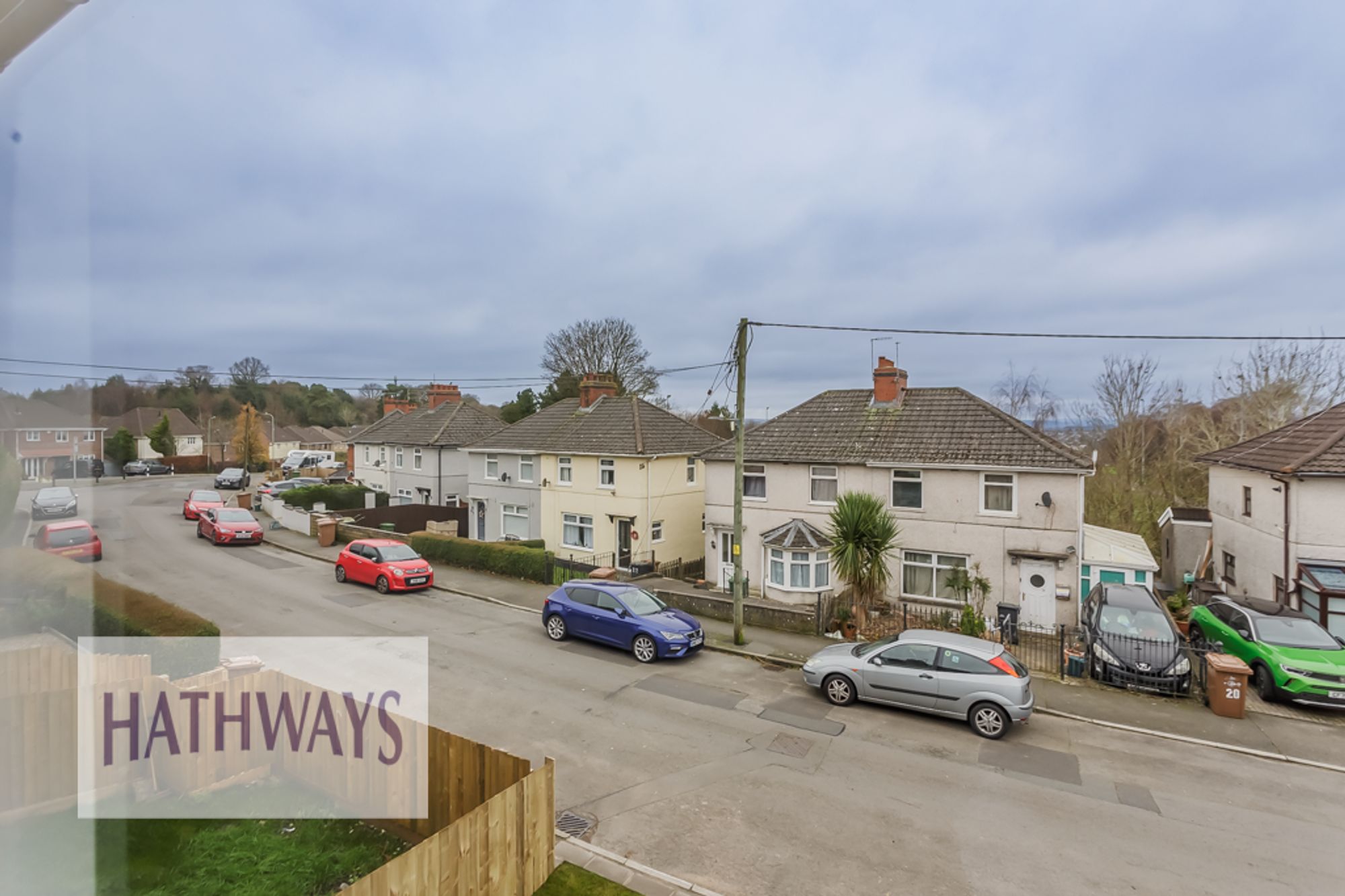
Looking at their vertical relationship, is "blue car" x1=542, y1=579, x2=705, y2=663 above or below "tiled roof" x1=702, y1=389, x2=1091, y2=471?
below

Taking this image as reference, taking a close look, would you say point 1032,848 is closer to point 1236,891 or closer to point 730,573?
point 1236,891

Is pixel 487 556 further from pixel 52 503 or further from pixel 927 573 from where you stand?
pixel 52 503

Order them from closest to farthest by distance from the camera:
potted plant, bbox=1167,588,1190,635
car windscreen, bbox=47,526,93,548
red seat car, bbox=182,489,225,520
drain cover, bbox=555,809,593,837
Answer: car windscreen, bbox=47,526,93,548, drain cover, bbox=555,809,593,837, potted plant, bbox=1167,588,1190,635, red seat car, bbox=182,489,225,520

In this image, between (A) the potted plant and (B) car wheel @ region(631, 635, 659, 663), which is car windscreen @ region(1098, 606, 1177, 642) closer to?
(A) the potted plant

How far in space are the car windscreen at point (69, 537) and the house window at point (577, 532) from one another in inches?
848

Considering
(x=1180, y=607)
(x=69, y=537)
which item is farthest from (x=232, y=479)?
(x=1180, y=607)

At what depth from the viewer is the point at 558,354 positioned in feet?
166

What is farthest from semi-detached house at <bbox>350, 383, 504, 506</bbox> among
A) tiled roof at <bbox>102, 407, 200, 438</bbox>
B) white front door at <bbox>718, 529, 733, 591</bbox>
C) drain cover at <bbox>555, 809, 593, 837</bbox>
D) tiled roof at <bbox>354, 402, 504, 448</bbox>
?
tiled roof at <bbox>102, 407, 200, 438</bbox>

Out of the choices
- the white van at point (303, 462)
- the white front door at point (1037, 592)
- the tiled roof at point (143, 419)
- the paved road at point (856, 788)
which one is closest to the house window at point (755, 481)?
the white front door at point (1037, 592)

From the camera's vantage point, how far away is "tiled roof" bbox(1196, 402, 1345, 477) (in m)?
14.7

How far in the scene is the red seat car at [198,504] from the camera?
2702 centimetres

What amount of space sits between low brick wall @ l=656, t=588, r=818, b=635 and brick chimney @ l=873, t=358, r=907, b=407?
7.19 metres

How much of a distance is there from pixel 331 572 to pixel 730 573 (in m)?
12.7

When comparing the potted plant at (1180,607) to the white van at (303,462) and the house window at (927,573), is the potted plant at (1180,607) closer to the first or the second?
the house window at (927,573)
